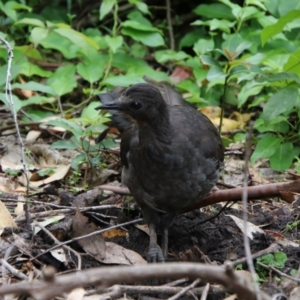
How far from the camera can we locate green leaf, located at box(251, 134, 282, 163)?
5.64 meters

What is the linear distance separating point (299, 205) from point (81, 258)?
1.62m

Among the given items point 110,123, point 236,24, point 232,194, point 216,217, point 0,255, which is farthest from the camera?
point 236,24

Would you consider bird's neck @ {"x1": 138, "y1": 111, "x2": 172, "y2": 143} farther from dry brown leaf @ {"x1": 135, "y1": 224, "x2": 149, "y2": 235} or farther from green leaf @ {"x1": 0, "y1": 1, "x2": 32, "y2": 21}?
green leaf @ {"x1": 0, "y1": 1, "x2": 32, "y2": 21}

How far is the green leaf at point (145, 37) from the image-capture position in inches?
281

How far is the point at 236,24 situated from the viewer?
728 cm

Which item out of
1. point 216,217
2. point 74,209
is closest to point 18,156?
point 74,209

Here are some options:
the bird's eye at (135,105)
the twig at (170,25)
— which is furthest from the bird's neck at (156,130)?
the twig at (170,25)

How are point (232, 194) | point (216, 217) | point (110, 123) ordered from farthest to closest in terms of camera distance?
point (110, 123)
point (216, 217)
point (232, 194)

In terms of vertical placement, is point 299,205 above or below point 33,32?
below

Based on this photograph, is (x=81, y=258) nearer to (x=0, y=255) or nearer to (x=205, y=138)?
(x=0, y=255)

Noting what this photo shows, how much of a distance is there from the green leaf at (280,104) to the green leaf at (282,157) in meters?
0.52

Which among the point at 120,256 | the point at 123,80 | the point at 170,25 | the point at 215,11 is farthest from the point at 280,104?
the point at 170,25

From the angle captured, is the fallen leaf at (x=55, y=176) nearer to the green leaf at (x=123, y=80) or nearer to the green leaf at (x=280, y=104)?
the green leaf at (x=123, y=80)

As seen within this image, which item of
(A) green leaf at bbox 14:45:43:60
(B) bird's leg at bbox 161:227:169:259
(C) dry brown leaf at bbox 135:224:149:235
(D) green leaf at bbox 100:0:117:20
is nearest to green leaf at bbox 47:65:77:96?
(A) green leaf at bbox 14:45:43:60
